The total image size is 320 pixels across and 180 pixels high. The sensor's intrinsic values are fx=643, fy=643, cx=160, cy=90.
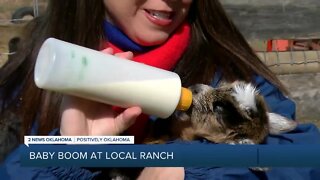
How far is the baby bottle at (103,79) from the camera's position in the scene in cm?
136

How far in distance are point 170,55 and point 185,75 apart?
0.25 ft

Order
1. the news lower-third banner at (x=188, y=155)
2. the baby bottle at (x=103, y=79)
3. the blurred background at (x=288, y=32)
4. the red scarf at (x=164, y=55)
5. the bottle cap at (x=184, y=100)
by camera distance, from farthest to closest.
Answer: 1. the blurred background at (x=288, y=32)
2. the red scarf at (x=164, y=55)
3. the bottle cap at (x=184, y=100)
4. the baby bottle at (x=103, y=79)
5. the news lower-third banner at (x=188, y=155)

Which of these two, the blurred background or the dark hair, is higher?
the dark hair

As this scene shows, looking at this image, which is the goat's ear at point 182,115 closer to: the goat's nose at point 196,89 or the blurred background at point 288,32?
the goat's nose at point 196,89

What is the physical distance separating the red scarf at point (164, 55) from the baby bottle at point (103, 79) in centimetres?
33

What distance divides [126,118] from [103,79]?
16 cm

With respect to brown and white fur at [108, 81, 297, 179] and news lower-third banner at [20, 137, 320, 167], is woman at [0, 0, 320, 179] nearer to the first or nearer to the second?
brown and white fur at [108, 81, 297, 179]

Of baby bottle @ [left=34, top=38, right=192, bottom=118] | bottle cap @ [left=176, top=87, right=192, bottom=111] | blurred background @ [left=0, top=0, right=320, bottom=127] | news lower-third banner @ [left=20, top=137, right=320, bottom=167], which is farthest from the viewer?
blurred background @ [left=0, top=0, right=320, bottom=127]

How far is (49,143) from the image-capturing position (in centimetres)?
131

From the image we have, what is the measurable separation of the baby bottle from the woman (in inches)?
8.6

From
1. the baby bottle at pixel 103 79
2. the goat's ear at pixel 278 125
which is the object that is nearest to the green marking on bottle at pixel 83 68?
the baby bottle at pixel 103 79

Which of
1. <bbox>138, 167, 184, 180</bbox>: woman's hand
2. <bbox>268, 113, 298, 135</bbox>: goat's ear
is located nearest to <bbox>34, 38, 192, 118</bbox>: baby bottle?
<bbox>138, 167, 184, 180</bbox>: woman's hand

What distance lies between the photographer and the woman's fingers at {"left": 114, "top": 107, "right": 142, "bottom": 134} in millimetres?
1455

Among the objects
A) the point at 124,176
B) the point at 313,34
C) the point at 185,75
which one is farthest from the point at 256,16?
the point at 124,176
